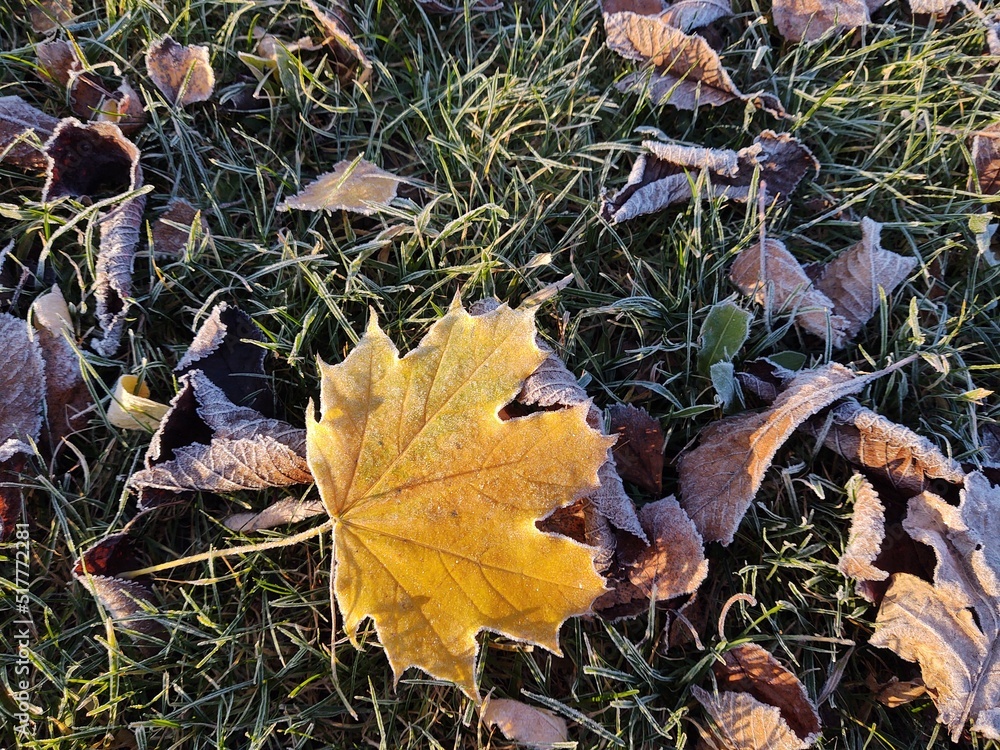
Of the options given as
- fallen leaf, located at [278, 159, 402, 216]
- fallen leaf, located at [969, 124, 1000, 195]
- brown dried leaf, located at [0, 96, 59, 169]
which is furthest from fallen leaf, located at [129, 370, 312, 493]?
fallen leaf, located at [969, 124, 1000, 195]

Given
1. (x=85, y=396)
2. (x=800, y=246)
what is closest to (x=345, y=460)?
(x=85, y=396)

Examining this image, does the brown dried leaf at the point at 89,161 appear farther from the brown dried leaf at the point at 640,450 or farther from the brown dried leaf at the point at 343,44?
the brown dried leaf at the point at 640,450

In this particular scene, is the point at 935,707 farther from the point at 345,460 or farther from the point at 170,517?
the point at 170,517

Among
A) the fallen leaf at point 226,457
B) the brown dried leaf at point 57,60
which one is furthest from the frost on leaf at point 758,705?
the brown dried leaf at point 57,60

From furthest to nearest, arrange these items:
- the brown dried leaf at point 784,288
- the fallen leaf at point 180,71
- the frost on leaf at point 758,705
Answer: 1. the fallen leaf at point 180,71
2. the brown dried leaf at point 784,288
3. the frost on leaf at point 758,705

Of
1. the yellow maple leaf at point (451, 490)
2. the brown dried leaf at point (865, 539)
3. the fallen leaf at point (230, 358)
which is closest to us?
the yellow maple leaf at point (451, 490)

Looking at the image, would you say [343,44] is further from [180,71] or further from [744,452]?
[744,452]
